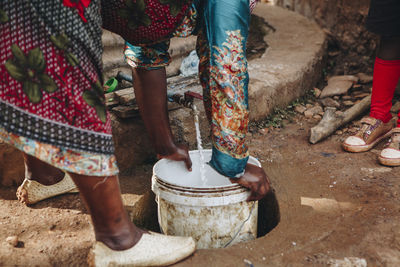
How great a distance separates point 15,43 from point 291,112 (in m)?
2.32

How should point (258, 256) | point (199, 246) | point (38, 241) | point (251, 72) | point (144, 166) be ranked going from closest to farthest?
1. point (258, 256)
2. point (38, 241)
3. point (199, 246)
4. point (144, 166)
5. point (251, 72)

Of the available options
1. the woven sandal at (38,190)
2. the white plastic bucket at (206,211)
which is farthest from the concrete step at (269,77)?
the white plastic bucket at (206,211)

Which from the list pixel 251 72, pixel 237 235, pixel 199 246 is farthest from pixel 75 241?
pixel 251 72

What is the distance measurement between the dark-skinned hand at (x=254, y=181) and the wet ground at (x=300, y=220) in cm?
21

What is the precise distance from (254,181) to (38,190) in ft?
3.64

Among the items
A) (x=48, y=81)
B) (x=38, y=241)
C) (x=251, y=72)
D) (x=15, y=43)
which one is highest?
(x=15, y=43)

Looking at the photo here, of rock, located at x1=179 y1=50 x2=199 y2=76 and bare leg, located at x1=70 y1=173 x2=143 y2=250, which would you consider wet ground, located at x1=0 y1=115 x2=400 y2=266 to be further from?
rock, located at x1=179 y1=50 x2=199 y2=76

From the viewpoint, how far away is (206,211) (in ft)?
5.94

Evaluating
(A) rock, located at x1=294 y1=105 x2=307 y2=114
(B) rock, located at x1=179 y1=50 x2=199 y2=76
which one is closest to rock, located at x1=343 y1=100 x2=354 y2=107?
(A) rock, located at x1=294 y1=105 x2=307 y2=114

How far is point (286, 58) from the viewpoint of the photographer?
3.45 metres

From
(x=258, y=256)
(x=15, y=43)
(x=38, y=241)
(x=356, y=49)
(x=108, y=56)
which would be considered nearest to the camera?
(x=15, y=43)

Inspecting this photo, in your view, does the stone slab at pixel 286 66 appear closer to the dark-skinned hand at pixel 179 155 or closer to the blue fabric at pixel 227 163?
the dark-skinned hand at pixel 179 155

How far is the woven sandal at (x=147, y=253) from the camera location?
1460 mm

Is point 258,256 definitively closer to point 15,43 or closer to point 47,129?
point 47,129
